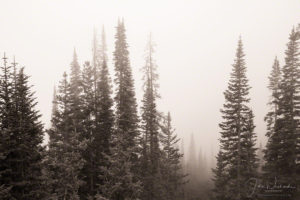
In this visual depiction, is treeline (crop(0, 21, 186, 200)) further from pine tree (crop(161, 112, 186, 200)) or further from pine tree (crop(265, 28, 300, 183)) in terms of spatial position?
pine tree (crop(265, 28, 300, 183))

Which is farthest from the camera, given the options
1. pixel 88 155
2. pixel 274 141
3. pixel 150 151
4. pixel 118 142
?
pixel 150 151

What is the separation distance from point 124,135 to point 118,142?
2316mm

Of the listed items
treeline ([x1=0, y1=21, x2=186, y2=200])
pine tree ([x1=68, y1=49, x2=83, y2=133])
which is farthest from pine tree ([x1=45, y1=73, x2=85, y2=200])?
pine tree ([x1=68, y1=49, x2=83, y2=133])

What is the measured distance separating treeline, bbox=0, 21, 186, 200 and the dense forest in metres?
0.09

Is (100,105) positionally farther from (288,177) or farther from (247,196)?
(288,177)

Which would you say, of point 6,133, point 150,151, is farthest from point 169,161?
point 6,133

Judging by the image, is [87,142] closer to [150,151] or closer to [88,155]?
[88,155]

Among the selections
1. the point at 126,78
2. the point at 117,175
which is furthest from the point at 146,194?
the point at 126,78

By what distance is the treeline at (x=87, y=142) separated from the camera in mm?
21344

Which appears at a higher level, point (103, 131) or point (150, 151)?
point (103, 131)

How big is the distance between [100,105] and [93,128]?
284cm

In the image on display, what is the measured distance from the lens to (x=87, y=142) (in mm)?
29109
